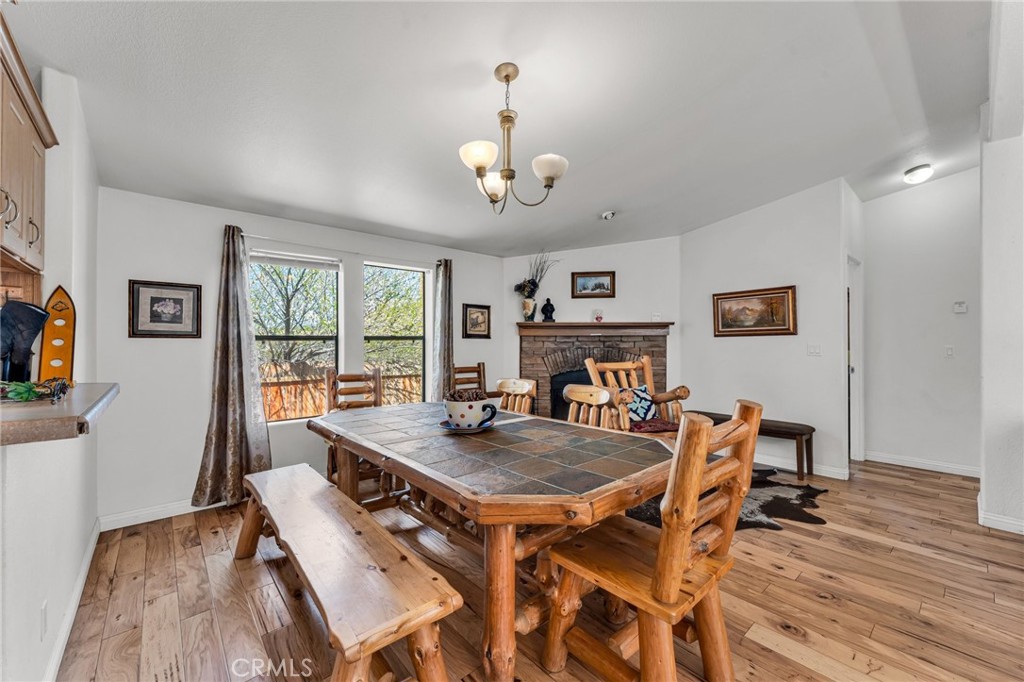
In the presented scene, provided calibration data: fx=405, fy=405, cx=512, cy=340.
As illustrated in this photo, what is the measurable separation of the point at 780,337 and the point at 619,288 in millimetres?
1754

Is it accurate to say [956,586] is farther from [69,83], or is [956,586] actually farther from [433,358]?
[69,83]

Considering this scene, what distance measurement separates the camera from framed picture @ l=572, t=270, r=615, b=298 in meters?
4.96

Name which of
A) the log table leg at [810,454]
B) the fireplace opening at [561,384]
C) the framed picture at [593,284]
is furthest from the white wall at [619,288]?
the log table leg at [810,454]

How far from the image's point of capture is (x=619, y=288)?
16.3 feet

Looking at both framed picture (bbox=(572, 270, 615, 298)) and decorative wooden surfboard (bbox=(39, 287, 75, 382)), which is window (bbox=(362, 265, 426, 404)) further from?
decorative wooden surfboard (bbox=(39, 287, 75, 382))

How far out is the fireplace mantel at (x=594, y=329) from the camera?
15.5ft

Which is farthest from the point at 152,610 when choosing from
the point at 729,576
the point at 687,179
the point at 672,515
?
the point at 687,179

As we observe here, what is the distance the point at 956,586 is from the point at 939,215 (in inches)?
138

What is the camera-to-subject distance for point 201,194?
117 inches

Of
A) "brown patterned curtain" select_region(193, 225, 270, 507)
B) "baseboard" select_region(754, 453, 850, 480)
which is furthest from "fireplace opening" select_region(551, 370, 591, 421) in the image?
"brown patterned curtain" select_region(193, 225, 270, 507)

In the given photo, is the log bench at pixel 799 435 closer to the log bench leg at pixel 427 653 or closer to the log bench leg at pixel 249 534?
the log bench leg at pixel 427 653

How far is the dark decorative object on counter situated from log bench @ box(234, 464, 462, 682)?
37.5 inches

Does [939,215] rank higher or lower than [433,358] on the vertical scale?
higher

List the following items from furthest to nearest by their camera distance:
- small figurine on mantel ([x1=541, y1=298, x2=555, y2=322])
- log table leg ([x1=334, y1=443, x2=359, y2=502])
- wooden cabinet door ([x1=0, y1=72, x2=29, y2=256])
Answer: small figurine on mantel ([x1=541, y1=298, x2=555, y2=322]) → log table leg ([x1=334, y1=443, x2=359, y2=502]) → wooden cabinet door ([x1=0, y1=72, x2=29, y2=256])
